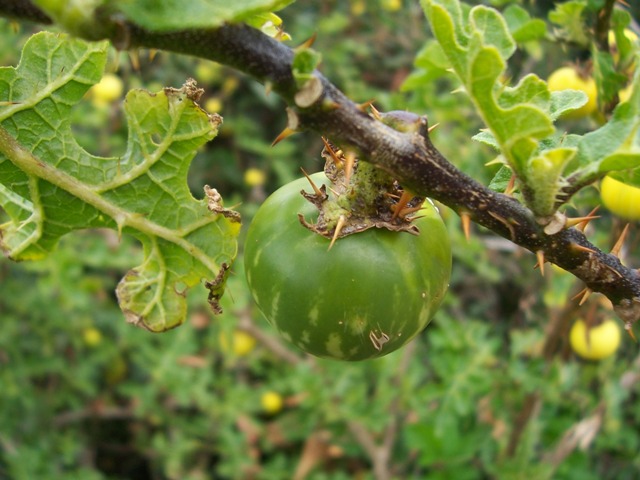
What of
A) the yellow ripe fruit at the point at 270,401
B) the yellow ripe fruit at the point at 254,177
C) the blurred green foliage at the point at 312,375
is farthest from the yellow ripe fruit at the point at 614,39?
the yellow ripe fruit at the point at 254,177

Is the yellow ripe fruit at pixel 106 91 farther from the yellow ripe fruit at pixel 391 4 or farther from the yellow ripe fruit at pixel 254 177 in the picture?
the yellow ripe fruit at pixel 391 4

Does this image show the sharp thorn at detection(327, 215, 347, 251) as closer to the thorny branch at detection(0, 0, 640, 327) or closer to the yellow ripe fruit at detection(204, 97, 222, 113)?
the thorny branch at detection(0, 0, 640, 327)

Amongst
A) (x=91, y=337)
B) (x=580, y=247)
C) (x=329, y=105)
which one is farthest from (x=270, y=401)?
(x=329, y=105)

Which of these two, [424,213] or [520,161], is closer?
[520,161]

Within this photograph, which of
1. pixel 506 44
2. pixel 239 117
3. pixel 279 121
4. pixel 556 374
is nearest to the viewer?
pixel 506 44

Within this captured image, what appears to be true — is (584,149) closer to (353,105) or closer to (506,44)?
(506,44)

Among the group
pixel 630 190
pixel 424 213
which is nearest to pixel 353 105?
pixel 424 213

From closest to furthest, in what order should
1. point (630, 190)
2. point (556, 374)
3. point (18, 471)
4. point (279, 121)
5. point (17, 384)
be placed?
1. point (630, 190)
2. point (556, 374)
3. point (18, 471)
4. point (17, 384)
5. point (279, 121)

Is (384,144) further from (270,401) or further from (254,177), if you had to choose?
(254,177)
